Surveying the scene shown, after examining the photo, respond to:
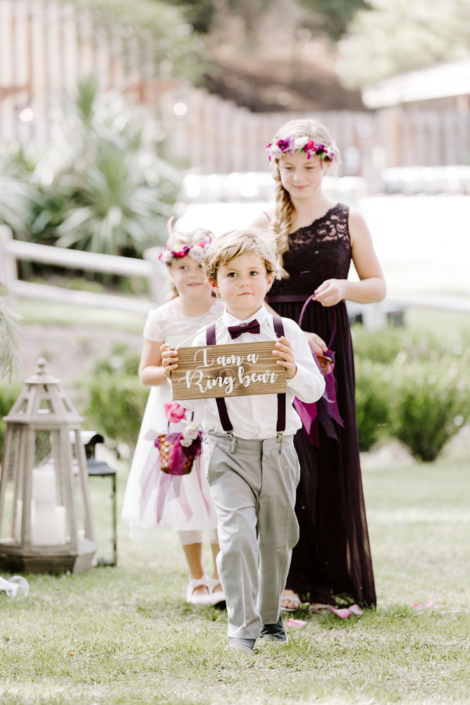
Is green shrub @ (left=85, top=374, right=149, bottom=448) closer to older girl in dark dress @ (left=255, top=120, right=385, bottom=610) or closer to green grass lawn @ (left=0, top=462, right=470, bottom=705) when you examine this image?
green grass lawn @ (left=0, top=462, right=470, bottom=705)

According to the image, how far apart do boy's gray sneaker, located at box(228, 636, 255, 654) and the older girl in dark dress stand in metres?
0.70

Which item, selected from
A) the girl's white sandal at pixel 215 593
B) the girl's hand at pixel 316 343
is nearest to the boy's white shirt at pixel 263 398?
the girl's hand at pixel 316 343

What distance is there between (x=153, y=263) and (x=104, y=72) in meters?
12.1

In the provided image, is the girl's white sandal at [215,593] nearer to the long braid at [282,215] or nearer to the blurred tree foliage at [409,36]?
the long braid at [282,215]

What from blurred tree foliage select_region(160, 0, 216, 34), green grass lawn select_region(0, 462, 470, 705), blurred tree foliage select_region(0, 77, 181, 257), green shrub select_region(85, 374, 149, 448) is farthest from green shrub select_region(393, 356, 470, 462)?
blurred tree foliage select_region(160, 0, 216, 34)

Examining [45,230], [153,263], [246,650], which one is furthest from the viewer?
[45,230]

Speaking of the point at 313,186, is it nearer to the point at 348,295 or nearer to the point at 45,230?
the point at 348,295

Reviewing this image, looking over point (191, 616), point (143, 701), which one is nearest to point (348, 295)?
point (191, 616)

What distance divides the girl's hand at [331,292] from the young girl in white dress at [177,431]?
498 mm

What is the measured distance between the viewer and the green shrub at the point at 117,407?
7664 millimetres

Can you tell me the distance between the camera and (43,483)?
449cm

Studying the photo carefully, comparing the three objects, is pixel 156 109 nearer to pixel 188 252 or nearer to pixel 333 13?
pixel 188 252

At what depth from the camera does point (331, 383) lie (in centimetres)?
376

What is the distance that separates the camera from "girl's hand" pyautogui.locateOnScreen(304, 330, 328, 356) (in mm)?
3662
